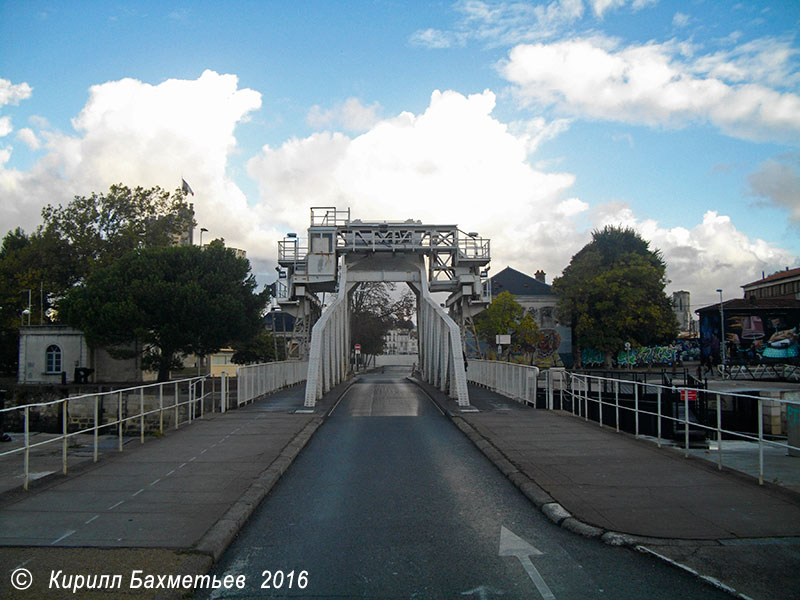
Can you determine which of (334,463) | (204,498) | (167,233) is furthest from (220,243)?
(204,498)

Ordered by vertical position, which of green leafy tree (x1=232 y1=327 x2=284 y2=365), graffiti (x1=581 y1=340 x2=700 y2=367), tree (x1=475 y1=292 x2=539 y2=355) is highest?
tree (x1=475 y1=292 x2=539 y2=355)

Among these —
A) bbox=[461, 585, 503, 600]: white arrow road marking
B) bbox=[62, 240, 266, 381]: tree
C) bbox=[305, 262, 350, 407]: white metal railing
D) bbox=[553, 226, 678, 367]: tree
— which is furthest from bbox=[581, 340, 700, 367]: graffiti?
bbox=[461, 585, 503, 600]: white arrow road marking

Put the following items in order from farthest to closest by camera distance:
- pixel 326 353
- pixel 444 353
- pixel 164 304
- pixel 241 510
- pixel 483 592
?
pixel 164 304, pixel 444 353, pixel 326 353, pixel 241 510, pixel 483 592

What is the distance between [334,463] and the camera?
37.2ft

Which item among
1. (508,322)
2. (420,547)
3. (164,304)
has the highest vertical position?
(164,304)

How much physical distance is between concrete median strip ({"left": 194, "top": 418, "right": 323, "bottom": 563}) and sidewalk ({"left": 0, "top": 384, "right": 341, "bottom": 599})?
0.5 inches

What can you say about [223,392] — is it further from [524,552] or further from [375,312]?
[375,312]

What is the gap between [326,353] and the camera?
26.6 meters

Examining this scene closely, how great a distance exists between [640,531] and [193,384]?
45.2 ft

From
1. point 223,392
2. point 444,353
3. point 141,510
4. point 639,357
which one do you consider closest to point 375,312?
point 639,357

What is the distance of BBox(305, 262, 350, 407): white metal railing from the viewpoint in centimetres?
2128

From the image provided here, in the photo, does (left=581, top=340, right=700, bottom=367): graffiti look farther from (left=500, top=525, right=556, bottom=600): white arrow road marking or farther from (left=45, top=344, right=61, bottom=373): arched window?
(left=500, top=525, right=556, bottom=600): white arrow road marking

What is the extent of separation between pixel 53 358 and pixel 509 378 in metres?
29.7

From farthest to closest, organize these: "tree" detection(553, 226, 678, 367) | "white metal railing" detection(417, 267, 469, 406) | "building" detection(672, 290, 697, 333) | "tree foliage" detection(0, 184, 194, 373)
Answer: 1. "building" detection(672, 290, 697, 333)
2. "tree" detection(553, 226, 678, 367)
3. "tree foliage" detection(0, 184, 194, 373)
4. "white metal railing" detection(417, 267, 469, 406)
